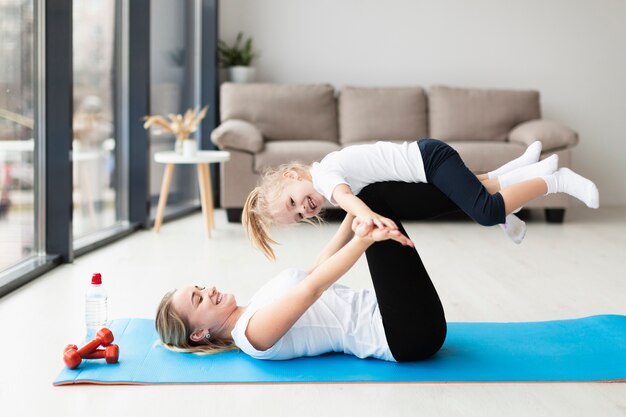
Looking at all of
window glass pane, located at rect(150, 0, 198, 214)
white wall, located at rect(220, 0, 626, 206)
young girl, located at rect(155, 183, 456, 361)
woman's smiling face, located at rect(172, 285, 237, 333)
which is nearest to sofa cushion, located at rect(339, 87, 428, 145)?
white wall, located at rect(220, 0, 626, 206)

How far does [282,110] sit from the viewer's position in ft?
20.0

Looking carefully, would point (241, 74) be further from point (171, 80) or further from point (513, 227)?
point (513, 227)

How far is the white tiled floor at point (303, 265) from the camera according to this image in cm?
208

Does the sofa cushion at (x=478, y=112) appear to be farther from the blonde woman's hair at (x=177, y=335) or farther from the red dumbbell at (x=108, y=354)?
the red dumbbell at (x=108, y=354)

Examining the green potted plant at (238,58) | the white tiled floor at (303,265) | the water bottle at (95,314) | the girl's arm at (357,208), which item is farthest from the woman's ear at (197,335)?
the green potted plant at (238,58)

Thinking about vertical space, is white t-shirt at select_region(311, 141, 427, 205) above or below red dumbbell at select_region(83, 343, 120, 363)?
above

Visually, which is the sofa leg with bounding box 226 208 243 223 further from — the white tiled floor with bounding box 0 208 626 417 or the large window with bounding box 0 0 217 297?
the large window with bounding box 0 0 217 297

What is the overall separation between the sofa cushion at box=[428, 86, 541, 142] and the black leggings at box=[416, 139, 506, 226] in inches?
138

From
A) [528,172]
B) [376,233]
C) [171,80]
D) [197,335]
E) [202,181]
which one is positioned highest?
[171,80]

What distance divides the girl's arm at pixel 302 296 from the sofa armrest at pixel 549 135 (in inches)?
147

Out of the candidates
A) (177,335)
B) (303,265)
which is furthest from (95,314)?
(303,265)

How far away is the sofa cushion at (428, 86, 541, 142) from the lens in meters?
6.08

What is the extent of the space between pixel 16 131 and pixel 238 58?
323 centimetres

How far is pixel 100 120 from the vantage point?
4.64 meters
